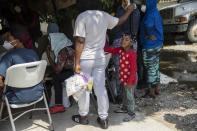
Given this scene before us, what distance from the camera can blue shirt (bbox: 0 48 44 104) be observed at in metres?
3.09

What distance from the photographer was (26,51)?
327 cm

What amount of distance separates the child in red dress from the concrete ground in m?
0.15

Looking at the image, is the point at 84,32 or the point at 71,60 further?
the point at 71,60

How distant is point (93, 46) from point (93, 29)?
23 cm

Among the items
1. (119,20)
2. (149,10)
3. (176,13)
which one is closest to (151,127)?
(119,20)

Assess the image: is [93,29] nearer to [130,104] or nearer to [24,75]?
[24,75]

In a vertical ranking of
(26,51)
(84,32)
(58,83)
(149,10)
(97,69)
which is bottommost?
(58,83)

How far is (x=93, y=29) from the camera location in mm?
3107

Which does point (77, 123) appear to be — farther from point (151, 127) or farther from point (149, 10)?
point (149, 10)

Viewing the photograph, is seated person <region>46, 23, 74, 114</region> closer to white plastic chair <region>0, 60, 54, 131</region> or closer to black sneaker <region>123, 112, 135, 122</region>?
white plastic chair <region>0, 60, 54, 131</region>

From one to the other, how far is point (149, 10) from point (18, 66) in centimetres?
221

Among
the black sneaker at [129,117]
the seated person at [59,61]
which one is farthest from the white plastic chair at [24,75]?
the black sneaker at [129,117]

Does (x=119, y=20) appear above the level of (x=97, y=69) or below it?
above

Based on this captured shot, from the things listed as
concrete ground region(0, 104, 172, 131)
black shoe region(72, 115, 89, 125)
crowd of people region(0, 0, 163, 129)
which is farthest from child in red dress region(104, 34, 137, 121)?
black shoe region(72, 115, 89, 125)
